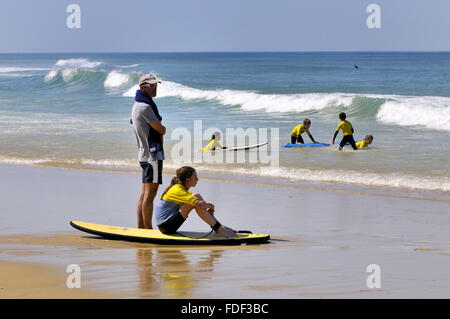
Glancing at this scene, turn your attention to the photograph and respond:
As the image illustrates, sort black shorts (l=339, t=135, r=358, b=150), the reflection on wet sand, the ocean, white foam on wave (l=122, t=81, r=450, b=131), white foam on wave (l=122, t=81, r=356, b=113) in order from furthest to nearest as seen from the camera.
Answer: white foam on wave (l=122, t=81, r=356, b=113)
white foam on wave (l=122, t=81, r=450, b=131)
black shorts (l=339, t=135, r=358, b=150)
the ocean
the reflection on wet sand

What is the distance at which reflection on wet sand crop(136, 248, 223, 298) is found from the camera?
15.5ft

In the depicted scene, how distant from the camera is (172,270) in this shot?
5.30 metres

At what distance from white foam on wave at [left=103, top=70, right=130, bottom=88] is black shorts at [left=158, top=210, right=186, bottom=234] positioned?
42.8m

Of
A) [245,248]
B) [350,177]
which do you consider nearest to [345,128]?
[350,177]

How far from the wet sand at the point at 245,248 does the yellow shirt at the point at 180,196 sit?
0.47m

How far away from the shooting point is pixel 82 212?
8.43 metres

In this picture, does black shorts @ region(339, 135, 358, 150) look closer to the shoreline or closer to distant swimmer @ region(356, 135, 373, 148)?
distant swimmer @ region(356, 135, 373, 148)

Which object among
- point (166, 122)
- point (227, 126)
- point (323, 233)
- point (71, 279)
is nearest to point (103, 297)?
point (71, 279)

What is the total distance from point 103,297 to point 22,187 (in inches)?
249

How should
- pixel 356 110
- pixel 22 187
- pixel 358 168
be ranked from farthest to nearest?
pixel 356 110 < pixel 358 168 < pixel 22 187

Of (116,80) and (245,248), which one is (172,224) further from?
(116,80)

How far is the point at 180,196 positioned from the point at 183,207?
11 centimetres

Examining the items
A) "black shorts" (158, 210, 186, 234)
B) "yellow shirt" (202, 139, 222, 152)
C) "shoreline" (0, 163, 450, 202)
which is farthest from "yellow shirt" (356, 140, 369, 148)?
"black shorts" (158, 210, 186, 234)
